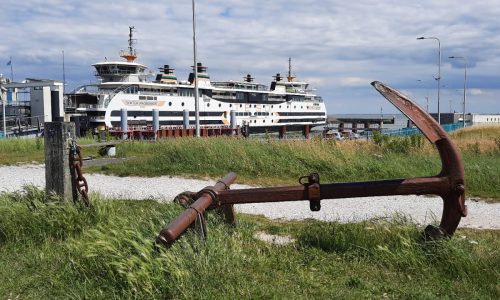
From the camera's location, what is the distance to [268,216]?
7160mm

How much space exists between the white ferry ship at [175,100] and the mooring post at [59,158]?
1285 inches

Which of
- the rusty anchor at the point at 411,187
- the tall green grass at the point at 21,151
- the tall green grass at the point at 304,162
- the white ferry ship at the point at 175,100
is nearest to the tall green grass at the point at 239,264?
the rusty anchor at the point at 411,187

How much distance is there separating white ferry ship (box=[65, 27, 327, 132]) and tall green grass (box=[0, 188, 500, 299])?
33716 mm

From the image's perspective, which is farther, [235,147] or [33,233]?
[235,147]

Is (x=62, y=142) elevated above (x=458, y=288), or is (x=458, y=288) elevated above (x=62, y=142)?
(x=62, y=142)

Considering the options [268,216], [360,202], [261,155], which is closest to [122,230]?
[268,216]

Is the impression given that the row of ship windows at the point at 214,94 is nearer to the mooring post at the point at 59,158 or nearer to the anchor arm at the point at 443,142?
the mooring post at the point at 59,158

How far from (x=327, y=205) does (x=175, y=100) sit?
4219 centimetres

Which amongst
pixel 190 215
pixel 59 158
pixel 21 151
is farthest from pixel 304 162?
pixel 21 151

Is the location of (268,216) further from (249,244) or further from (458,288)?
(458,288)

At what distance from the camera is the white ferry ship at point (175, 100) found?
44.8 m

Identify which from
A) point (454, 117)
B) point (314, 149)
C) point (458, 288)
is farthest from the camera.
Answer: point (454, 117)

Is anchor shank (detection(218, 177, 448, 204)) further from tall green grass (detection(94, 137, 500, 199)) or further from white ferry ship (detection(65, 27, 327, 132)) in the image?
white ferry ship (detection(65, 27, 327, 132))

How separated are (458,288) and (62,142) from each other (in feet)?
15.3
